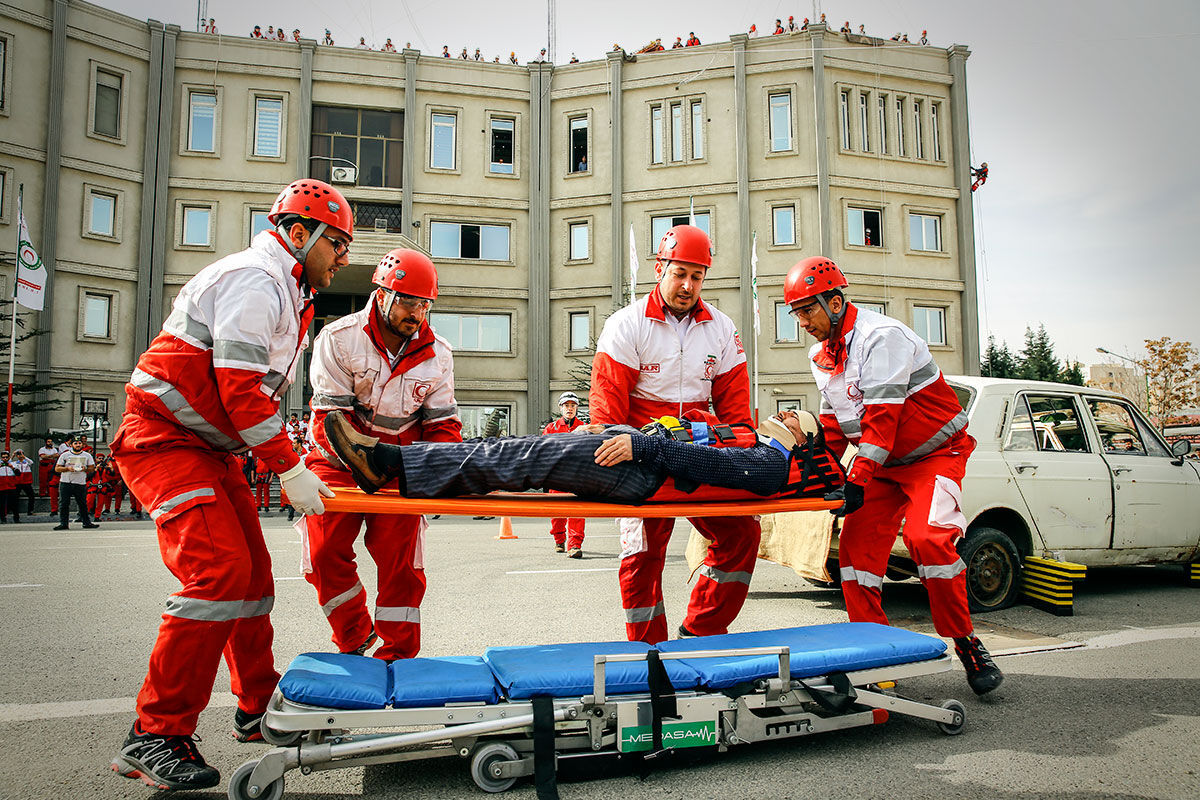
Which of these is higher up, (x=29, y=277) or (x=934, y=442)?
(x=29, y=277)

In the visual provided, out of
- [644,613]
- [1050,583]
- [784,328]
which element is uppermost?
[784,328]

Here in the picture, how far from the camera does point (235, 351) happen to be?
3.27m

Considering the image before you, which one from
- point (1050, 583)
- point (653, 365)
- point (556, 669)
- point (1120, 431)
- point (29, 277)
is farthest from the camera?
point (29, 277)

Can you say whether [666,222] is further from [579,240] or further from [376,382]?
[376,382]

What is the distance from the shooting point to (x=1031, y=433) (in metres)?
6.95

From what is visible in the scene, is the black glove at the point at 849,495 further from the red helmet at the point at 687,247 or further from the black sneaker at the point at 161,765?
the black sneaker at the point at 161,765

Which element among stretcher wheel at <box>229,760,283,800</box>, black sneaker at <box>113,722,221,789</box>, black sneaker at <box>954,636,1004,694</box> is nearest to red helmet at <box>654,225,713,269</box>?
black sneaker at <box>954,636,1004,694</box>

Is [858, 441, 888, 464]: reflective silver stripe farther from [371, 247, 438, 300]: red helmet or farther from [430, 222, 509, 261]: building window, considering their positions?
[430, 222, 509, 261]: building window

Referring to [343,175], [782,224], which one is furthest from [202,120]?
[782,224]

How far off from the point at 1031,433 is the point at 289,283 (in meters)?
6.33

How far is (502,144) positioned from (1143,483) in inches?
961

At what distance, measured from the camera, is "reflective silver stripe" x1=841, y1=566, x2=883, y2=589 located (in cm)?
459

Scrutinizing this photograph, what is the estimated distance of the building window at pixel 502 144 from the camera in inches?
1091

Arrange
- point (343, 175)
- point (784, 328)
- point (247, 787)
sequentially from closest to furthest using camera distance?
point (247, 787)
point (784, 328)
point (343, 175)
